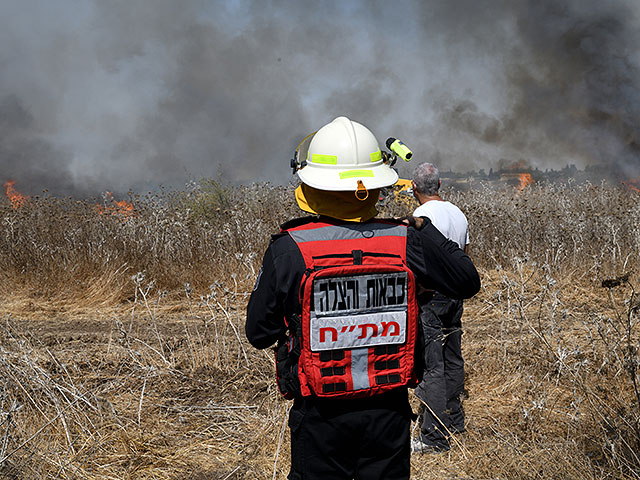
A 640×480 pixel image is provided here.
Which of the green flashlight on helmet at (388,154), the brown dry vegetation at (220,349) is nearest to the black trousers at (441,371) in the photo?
the brown dry vegetation at (220,349)

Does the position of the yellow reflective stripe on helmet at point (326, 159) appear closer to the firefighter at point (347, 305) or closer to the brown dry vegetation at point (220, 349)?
the firefighter at point (347, 305)

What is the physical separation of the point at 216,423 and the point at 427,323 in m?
1.68

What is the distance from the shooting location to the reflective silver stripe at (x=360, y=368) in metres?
2.06

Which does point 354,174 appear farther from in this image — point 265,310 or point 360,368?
point 360,368

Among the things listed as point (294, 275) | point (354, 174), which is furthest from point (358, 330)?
point (354, 174)

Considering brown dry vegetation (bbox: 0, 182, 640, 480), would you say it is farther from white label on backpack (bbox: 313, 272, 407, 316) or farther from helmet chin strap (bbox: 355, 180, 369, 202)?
helmet chin strap (bbox: 355, 180, 369, 202)

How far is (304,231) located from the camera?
2.03 m

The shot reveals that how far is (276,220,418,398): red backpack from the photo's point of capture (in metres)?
2.01

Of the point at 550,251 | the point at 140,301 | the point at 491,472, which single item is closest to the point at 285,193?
the point at 140,301

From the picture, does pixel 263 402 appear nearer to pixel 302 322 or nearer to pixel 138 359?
pixel 138 359

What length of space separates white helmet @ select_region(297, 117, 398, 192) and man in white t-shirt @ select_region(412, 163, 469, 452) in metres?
1.72

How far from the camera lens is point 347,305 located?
2.05 meters

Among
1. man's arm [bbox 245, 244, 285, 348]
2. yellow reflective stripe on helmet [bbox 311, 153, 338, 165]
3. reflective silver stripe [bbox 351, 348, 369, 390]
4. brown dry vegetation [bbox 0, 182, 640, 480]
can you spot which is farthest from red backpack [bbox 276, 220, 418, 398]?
brown dry vegetation [bbox 0, 182, 640, 480]

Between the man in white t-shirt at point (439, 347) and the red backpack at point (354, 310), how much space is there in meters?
1.68
